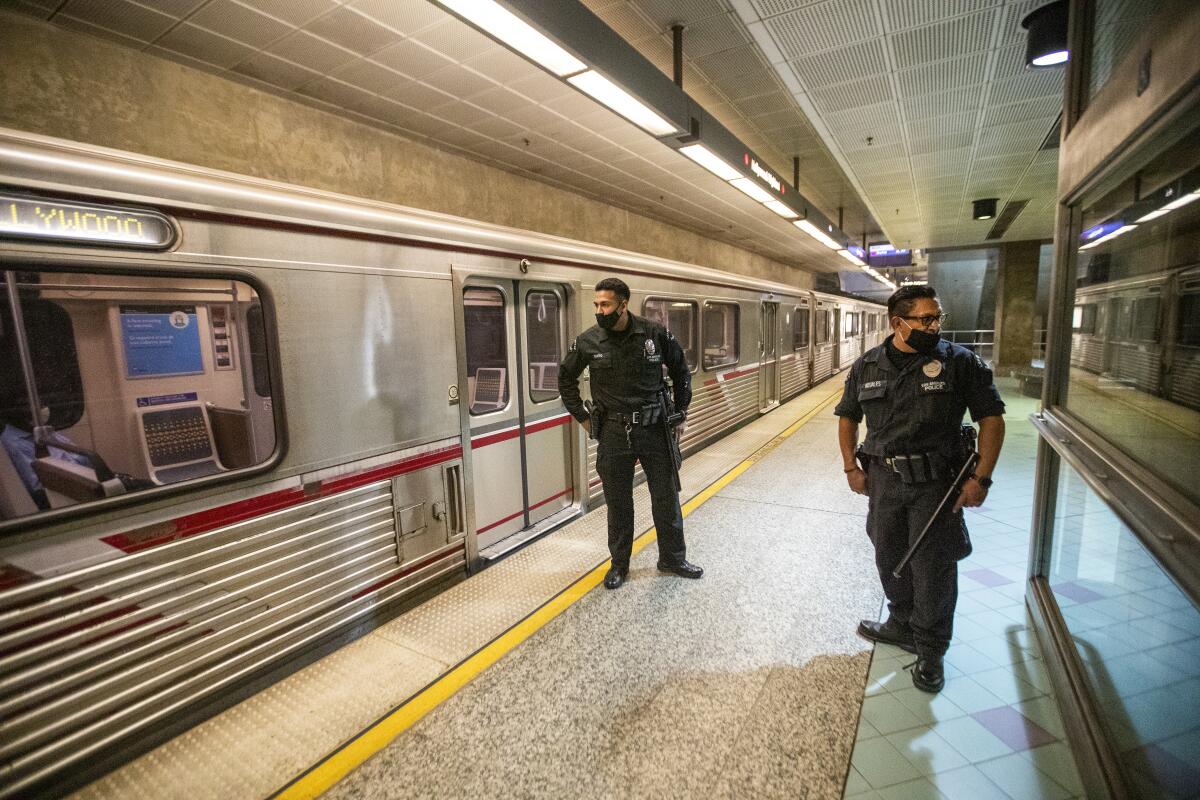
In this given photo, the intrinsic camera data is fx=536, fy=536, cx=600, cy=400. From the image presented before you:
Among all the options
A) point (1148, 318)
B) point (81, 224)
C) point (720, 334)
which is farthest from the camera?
point (720, 334)

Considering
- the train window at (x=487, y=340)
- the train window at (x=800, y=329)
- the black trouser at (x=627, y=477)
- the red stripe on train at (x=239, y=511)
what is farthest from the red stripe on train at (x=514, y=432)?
the train window at (x=800, y=329)

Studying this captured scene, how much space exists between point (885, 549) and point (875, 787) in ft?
3.39

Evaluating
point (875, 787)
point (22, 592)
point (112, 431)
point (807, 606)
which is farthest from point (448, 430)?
point (875, 787)

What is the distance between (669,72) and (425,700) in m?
5.10

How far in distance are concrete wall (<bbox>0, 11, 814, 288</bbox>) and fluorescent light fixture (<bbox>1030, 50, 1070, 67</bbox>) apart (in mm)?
4608

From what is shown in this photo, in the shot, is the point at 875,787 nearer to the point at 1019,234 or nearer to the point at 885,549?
the point at 885,549

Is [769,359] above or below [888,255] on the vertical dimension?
below

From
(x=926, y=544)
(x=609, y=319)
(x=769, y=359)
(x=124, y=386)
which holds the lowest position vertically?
(x=926, y=544)

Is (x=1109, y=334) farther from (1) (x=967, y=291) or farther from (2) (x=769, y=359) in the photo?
(1) (x=967, y=291)

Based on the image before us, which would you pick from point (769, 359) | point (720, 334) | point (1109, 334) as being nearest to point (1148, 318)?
point (1109, 334)

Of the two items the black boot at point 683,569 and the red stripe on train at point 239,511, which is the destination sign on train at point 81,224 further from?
the black boot at point 683,569

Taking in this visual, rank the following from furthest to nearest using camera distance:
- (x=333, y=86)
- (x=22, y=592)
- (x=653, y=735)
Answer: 1. (x=333, y=86)
2. (x=653, y=735)
3. (x=22, y=592)

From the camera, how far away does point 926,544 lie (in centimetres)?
242

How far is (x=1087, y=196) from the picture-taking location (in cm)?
261
